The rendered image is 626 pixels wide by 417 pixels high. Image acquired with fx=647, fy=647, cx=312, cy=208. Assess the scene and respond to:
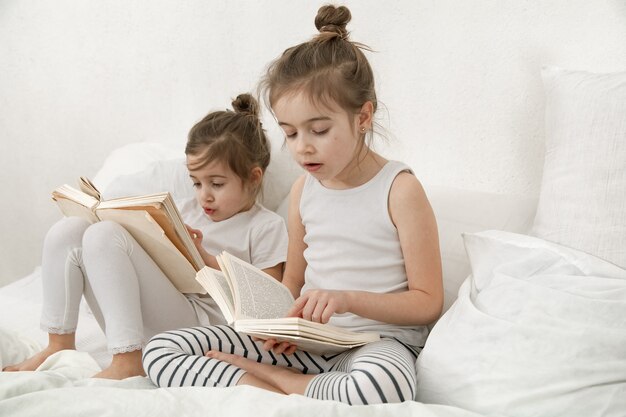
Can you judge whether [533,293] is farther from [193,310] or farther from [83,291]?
[83,291]

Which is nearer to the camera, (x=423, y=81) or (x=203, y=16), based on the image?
(x=423, y=81)

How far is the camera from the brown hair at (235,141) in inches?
56.5

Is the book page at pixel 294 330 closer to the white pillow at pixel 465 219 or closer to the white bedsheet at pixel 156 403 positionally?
the white bedsheet at pixel 156 403

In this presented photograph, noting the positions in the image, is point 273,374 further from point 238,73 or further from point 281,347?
point 238,73

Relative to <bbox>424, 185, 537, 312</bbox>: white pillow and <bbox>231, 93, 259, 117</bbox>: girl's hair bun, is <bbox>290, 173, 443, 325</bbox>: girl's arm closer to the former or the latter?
<bbox>424, 185, 537, 312</bbox>: white pillow

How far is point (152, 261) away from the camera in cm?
129

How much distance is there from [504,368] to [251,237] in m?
0.71

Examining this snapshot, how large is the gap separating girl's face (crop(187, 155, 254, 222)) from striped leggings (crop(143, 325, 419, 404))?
1.16ft

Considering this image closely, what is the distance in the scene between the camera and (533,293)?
0.95m

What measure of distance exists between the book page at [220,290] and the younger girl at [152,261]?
221mm

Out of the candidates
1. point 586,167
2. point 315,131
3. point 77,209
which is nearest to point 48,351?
point 77,209

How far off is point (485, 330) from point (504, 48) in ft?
2.43

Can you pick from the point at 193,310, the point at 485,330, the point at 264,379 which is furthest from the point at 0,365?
the point at 485,330

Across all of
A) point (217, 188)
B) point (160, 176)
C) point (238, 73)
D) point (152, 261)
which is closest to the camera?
point (152, 261)
